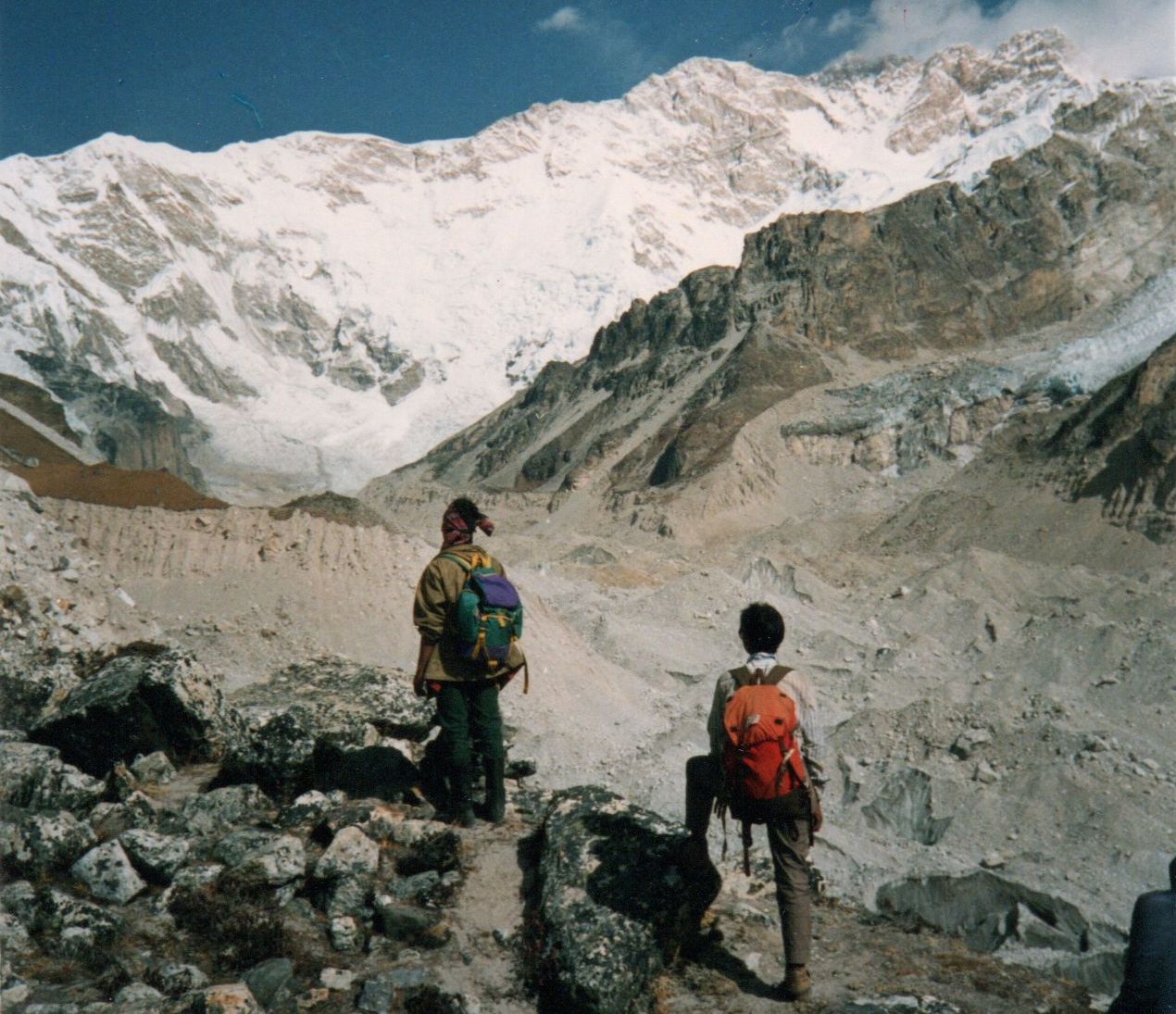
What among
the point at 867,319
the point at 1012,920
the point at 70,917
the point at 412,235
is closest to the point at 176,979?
the point at 70,917

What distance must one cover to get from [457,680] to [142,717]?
245 centimetres

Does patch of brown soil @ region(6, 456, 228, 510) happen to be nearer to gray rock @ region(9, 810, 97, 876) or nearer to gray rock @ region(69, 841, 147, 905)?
gray rock @ region(9, 810, 97, 876)

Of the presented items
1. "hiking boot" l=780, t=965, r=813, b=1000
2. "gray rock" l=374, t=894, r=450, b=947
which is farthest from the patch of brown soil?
"hiking boot" l=780, t=965, r=813, b=1000

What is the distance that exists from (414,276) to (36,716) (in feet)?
532

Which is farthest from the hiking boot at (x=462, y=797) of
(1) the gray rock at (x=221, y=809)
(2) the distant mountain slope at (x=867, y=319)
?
(2) the distant mountain slope at (x=867, y=319)

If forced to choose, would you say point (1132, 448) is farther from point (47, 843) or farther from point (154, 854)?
point (47, 843)

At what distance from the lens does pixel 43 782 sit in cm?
563

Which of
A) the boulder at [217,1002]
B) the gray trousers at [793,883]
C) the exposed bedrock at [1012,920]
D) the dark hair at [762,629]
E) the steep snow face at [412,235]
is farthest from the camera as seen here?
the steep snow face at [412,235]

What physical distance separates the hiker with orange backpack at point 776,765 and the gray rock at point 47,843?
3.19 meters

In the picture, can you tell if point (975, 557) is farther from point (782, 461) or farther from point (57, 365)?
point (57, 365)

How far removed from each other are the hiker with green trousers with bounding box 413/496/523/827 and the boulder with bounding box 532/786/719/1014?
681 mm

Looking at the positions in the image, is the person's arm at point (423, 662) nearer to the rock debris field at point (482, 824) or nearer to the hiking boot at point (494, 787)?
the hiking boot at point (494, 787)

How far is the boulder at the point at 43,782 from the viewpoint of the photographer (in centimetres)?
554

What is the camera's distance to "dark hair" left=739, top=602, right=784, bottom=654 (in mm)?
4492
